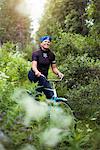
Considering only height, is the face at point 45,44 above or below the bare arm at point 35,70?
above

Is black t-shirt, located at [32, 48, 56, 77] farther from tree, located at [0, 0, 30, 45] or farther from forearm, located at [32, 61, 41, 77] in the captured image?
tree, located at [0, 0, 30, 45]

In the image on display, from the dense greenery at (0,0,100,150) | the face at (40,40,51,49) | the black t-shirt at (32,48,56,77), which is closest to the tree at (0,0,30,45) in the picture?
the dense greenery at (0,0,100,150)

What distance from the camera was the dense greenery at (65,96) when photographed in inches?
136

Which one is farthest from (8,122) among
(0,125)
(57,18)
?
(57,18)

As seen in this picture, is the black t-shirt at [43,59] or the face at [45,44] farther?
the black t-shirt at [43,59]

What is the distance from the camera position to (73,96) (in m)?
10.5

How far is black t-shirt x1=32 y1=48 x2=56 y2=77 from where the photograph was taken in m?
7.76

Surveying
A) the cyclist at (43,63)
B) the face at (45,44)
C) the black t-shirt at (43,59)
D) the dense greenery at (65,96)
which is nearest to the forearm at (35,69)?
the cyclist at (43,63)

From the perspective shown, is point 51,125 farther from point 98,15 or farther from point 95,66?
point 98,15

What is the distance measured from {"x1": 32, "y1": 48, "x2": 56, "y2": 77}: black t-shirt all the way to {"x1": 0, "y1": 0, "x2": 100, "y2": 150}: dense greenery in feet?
1.28

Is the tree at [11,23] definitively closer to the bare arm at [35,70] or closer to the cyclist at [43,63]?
the cyclist at [43,63]

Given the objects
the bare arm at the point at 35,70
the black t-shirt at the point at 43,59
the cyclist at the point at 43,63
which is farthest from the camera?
the black t-shirt at the point at 43,59

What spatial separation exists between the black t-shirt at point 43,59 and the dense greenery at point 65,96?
0.39 metres

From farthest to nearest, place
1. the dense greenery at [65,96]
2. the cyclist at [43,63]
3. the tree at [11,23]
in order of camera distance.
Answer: the tree at [11,23] → the cyclist at [43,63] → the dense greenery at [65,96]
